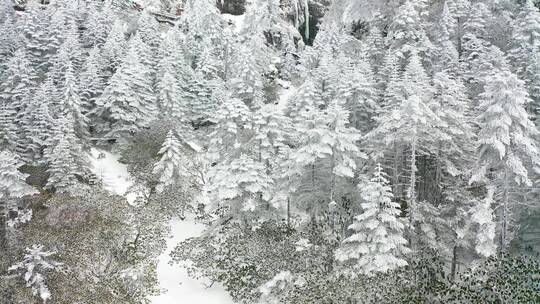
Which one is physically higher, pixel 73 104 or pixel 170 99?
pixel 73 104

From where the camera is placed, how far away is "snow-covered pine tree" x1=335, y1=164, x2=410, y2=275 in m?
23.2

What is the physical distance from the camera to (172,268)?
31750 millimetres

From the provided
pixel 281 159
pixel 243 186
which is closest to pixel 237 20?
pixel 281 159

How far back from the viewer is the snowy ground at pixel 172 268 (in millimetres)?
28219

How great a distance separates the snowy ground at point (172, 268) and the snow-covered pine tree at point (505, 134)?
16.2m

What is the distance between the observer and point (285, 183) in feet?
95.5

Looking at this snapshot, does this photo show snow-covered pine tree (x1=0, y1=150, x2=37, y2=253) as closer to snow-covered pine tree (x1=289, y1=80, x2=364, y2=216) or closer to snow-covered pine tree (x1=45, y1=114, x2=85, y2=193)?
snow-covered pine tree (x1=45, y1=114, x2=85, y2=193)

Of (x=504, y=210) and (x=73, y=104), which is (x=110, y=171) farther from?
(x=504, y=210)

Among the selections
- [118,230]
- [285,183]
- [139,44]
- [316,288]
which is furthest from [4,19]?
[316,288]

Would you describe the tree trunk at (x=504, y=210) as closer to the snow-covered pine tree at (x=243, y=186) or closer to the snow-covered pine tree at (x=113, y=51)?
the snow-covered pine tree at (x=243, y=186)

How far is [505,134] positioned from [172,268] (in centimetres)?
2186

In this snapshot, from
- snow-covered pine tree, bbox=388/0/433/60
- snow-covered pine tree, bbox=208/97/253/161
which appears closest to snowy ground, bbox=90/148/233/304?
snow-covered pine tree, bbox=208/97/253/161

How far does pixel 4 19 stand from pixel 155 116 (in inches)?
1156

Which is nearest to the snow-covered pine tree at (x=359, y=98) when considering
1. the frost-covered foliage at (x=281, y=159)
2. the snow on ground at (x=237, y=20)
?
the frost-covered foliage at (x=281, y=159)
